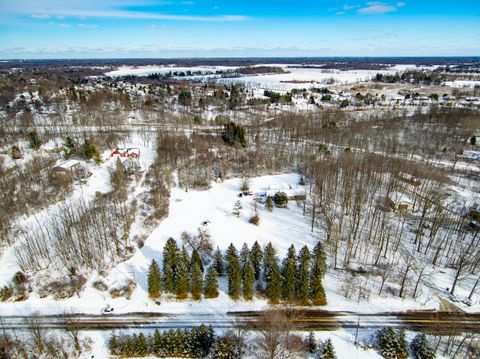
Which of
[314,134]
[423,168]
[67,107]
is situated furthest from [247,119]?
[67,107]

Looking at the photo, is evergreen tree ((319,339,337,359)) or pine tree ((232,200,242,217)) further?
pine tree ((232,200,242,217))

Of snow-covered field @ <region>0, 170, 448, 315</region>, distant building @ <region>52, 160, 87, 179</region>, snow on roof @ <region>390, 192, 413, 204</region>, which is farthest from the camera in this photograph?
distant building @ <region>52, 160, 87, 179</region>

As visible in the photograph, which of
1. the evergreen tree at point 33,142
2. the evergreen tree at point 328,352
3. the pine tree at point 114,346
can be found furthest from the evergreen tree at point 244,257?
the evergreen tree at point 33,142

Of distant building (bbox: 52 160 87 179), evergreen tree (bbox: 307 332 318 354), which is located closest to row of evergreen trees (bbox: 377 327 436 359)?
evergreen tree (bbox: 307 332 318 354)

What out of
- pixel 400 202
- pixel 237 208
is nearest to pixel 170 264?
pixel 237 208

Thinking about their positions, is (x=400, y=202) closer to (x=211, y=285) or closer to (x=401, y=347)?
(x=401, y=347)

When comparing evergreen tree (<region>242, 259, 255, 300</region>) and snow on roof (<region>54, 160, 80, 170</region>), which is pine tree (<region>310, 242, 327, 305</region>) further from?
snow on roof (<region>54, 160, 80, 170</region>)

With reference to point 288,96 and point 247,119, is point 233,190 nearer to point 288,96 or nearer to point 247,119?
point 247,119
